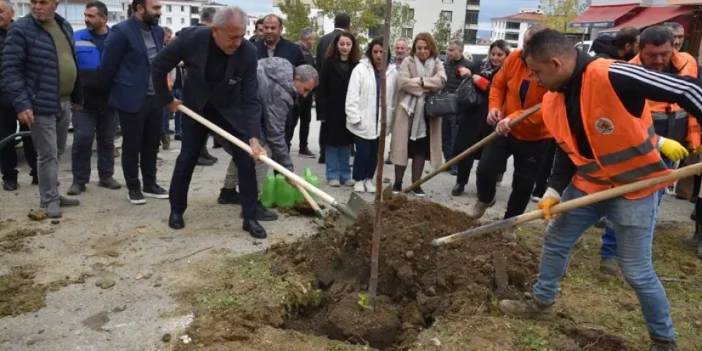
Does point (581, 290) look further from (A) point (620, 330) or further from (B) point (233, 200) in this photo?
(B) point (233, 200)

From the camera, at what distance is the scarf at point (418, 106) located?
6180 millimetres

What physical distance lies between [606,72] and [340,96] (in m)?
4.06

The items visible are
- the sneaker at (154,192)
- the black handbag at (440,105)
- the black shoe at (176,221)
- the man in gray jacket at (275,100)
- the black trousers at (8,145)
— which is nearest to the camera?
the black shoe at (176,221)

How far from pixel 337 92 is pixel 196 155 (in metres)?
2.21

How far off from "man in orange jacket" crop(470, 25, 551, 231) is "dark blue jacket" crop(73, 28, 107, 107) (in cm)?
367

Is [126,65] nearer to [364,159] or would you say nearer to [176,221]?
[176,221]

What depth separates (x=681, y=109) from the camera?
4.37 m

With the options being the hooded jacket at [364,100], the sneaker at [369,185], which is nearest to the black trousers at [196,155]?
the hooded jacket at [364,100]

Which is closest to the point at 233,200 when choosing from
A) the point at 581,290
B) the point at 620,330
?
the point at 581,290

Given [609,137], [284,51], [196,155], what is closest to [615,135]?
[609,137]

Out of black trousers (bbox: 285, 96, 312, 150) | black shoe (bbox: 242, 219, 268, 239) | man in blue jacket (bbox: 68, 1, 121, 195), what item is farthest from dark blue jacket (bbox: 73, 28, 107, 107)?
Result: black trousers (bbox: 285, 96, 312, 150)

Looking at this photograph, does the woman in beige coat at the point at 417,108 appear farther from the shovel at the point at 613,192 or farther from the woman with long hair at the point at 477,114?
the shovel at the point at 613,192

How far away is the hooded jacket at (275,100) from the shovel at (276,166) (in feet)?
2.03

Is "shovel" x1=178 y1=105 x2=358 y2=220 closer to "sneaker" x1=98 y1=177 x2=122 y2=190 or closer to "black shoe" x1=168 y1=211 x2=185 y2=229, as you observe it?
"black shoe" x1=168 y1=211 x2=185 y2=229
